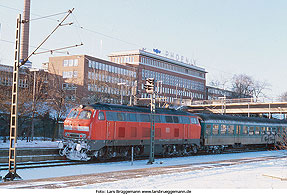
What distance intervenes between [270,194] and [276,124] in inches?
1351

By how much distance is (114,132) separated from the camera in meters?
22.6

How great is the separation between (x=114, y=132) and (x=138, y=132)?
7.56 ft

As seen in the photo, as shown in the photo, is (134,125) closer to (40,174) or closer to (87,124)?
(87,124)

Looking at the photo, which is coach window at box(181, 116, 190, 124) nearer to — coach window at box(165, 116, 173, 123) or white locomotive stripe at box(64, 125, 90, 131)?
coach window at box(165, 116, 173, 123)

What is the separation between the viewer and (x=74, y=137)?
72.2 ft

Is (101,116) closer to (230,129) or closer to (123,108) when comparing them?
(123,108)

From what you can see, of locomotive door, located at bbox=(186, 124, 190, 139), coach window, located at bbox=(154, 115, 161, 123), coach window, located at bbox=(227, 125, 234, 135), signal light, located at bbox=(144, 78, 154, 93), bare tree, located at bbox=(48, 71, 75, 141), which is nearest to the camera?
signal light, located at bbox=(144, 78, 154, 93)

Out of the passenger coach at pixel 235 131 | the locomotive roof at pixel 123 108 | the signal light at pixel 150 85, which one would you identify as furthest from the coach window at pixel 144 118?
the passenger coach at pixel 235 131

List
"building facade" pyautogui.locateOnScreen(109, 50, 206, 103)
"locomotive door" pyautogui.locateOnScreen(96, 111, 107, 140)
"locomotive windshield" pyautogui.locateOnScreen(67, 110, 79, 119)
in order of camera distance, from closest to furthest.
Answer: "locomotive door" pyautogui.locateOnScreen(96, 111, 107, 140) → "locomotive windshield" pyautogui.locateOnScreen(67, 110, 79, 119) → "building facade" pyautogui.locateOnScreen(109, 50, 206, 103)

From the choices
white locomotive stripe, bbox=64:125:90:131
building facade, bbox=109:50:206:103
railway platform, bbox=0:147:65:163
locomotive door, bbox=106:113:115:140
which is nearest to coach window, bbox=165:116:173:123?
locomotive door, bbox=106:113:115:140

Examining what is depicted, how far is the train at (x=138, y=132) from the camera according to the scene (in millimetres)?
21578

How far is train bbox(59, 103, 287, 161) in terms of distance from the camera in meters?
21.6

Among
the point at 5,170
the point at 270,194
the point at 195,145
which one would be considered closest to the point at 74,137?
the point at 5,170

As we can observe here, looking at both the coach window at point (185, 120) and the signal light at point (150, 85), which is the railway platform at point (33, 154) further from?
the coach window at point (185, 120)
